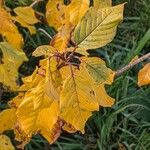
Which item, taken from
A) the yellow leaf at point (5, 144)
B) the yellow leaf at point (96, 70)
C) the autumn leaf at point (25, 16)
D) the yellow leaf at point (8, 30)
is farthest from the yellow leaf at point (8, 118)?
the yellow leaf at point (96, 70)

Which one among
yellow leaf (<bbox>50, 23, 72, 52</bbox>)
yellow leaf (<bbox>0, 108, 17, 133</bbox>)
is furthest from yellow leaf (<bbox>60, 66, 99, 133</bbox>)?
yellow leaf (<bbox>0, 108, 17, 133</bbox>)

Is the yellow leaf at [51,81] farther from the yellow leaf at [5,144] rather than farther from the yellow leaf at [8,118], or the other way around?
the yellow leaf at [5,144]

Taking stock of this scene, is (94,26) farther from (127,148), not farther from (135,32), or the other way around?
(135,32)

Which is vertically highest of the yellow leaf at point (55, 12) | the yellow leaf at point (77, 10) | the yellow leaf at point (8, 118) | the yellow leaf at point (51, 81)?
the yellow leaf at point (77, 10)

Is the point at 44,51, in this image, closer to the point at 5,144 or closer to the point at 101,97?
the point at 101,97

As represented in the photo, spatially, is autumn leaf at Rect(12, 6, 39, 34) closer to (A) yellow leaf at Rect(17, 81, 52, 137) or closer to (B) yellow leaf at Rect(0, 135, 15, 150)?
(B) yellow leaf at Rect(0, 135, 15, 150)

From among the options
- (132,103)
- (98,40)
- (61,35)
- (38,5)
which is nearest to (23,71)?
(38,5)
